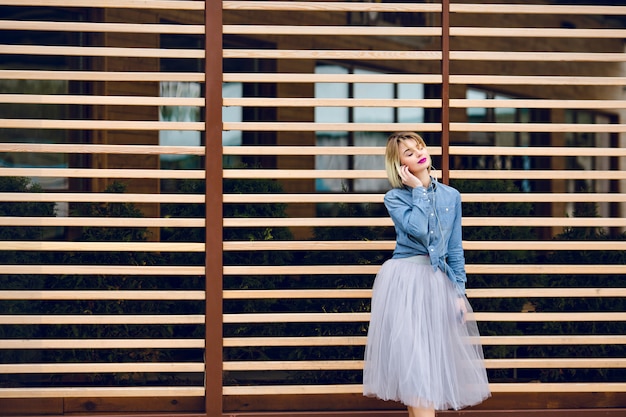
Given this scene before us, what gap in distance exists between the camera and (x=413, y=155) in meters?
4.40

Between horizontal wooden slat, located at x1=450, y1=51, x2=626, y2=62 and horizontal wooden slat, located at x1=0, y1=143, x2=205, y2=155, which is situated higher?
horizontal wooden slat, located at x1=450, y1=51, x2=626, y2=62

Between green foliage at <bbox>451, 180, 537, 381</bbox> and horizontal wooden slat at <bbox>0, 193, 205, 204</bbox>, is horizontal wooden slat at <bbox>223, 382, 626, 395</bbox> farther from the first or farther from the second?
horizontal wooden slat at <bbox>0, 193, 205, 204</bbox>

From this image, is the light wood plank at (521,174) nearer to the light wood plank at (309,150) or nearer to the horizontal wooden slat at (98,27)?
the light wood plank at (309,150)

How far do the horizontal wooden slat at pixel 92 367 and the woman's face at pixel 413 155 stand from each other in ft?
6.33

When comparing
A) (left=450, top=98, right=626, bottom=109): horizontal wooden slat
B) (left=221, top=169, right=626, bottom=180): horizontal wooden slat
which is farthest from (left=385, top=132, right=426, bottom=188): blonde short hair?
(left=450, top=98, right=626, bottom=109): horizontal wooden slat

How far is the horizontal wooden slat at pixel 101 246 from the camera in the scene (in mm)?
5121

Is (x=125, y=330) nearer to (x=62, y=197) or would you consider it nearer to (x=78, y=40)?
(x=62, y=197)

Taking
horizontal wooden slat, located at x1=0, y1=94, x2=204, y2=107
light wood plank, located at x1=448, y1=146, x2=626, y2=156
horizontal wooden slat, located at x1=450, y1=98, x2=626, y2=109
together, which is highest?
horizontal wooden slat, located at x1=0, y1=94, x2=204, y2=107

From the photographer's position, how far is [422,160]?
173 inches

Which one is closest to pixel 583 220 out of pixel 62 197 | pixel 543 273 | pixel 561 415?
pixel 543 273

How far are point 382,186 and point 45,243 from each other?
5.60 m

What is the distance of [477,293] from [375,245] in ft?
2.46

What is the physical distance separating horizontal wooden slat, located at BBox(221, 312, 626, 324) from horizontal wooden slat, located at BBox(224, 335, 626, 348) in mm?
121

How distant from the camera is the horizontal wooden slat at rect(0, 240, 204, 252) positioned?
5.12 m
